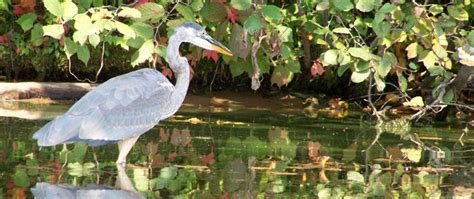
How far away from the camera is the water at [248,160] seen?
6789 millimetres

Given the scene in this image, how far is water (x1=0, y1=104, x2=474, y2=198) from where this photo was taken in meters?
6.79

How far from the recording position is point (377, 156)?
8.45 meters

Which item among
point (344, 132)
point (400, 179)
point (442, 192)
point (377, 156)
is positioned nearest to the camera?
point (442, 192)

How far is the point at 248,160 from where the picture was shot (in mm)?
8031

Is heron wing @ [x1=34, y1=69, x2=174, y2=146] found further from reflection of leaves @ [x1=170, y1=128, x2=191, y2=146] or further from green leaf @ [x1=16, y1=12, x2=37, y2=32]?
green leaf @ [x1=16, y1=12, x2=37, y2=32]

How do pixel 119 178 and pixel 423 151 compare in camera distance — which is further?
pixel 423 151

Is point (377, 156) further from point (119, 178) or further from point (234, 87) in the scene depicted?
point (234, 87)

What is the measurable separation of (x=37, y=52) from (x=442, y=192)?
20.4 ft

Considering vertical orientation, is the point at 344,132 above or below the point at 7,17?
below

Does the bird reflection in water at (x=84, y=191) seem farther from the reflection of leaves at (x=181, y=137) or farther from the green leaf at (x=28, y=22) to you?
the green leaf at (x=28, y=22)

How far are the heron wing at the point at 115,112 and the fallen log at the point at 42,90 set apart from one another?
3.30 m

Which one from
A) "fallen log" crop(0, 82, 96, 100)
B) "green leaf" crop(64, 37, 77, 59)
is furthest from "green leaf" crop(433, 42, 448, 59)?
"fallen log" crop(0, 82, 96, 100)

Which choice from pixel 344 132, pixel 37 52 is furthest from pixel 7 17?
pixel 344 132

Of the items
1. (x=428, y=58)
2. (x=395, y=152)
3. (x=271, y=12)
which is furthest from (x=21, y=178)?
(x=428, y=58)
